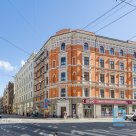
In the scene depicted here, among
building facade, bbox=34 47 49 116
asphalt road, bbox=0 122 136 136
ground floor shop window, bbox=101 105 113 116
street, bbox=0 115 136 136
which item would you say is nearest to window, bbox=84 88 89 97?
ground floor shop window, bbox=101 105 113 116

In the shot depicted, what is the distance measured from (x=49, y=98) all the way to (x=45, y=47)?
1265 cm

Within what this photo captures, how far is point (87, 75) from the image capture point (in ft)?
182

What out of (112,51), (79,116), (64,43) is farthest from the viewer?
(112,51)

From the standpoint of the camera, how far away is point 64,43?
186 feet

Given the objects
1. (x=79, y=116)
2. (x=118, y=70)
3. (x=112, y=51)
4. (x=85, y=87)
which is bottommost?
(x=79, y=116)

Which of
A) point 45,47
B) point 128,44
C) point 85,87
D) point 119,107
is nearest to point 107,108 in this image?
point 119,107

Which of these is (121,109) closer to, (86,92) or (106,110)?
(106,110)

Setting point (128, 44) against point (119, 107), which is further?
point (128, 44)

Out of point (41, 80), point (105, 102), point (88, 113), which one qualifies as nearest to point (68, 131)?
point (88, 113)

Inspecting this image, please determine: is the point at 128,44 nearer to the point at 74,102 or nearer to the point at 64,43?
the point at 64,43

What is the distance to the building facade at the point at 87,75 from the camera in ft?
178

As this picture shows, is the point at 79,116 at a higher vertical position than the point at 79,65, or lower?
lower

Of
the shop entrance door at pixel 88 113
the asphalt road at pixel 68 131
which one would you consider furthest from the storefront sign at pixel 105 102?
the asphalt road at pixel 68 131

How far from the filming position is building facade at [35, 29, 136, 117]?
54.2 metres
